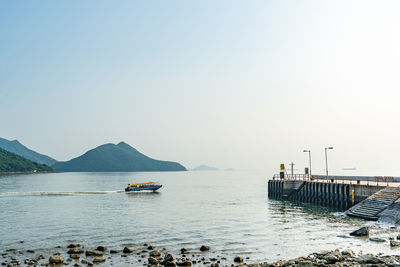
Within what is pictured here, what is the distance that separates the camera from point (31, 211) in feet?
214

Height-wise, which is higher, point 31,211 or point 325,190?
point 325,190

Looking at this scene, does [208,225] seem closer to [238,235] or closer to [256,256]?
[238,235]

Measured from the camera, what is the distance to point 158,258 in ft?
95.6

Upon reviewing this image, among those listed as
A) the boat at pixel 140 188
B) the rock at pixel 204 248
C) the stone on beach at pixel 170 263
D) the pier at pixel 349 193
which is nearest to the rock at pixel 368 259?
the rock at pixel 204 248

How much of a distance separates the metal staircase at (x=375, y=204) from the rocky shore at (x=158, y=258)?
12704mm

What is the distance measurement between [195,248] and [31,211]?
44.9m

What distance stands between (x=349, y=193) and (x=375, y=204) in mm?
9739

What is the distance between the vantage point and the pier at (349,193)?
4712 centimetres

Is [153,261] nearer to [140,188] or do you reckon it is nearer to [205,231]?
[205,231]

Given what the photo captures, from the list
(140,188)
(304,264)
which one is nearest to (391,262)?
(304,264)

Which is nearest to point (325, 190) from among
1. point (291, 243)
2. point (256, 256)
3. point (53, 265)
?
point (291, 243)

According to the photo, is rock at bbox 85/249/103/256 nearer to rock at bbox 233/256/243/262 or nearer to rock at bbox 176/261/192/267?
rock at bbox 176/261/192/267

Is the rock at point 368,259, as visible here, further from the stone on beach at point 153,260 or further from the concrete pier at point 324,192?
the concrete pier at point 324,192

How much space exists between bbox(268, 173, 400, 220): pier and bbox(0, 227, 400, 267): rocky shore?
14.4 meters
